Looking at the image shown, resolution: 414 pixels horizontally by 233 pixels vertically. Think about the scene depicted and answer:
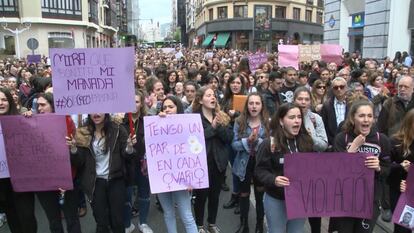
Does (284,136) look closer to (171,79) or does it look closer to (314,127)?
(314,127)

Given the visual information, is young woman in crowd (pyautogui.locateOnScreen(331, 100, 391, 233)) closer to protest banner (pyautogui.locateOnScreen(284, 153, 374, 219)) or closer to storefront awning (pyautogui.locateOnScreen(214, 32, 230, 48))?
protest banner (pyautogui.locateOnScreen(284, 153, 374, 219))

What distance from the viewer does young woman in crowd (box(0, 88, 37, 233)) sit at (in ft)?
13.6

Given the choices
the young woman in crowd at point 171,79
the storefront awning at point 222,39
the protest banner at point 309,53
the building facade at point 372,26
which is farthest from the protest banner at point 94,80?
the storefront awning at point 222,39

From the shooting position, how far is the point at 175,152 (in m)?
4.17

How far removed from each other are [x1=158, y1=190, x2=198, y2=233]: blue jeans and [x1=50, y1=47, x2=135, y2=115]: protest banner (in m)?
1.03

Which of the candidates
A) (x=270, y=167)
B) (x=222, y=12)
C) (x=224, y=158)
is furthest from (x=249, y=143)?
(x=222, y=12)

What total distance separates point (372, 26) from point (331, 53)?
6.32 metres

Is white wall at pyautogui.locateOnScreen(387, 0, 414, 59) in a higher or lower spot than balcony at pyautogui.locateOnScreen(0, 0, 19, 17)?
lower

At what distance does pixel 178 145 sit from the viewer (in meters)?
4.18

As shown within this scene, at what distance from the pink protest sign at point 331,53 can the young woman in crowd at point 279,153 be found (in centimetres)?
989

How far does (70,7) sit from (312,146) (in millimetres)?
49840

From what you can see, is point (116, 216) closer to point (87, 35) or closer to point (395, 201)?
point (395, 201)

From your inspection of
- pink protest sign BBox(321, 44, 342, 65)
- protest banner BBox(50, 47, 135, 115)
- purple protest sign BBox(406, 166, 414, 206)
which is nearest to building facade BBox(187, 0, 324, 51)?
pink protest sign BBox(321, 44, 342, 65)

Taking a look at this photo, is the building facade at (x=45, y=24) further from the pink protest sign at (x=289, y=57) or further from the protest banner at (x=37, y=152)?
the protest banner at (x=37, y=152)
